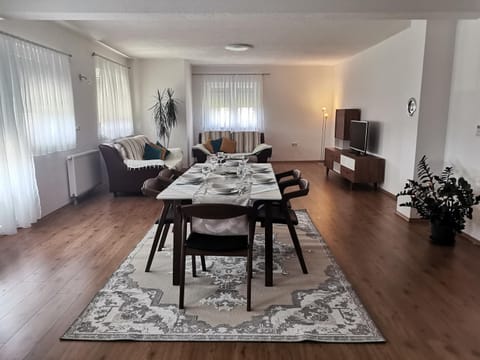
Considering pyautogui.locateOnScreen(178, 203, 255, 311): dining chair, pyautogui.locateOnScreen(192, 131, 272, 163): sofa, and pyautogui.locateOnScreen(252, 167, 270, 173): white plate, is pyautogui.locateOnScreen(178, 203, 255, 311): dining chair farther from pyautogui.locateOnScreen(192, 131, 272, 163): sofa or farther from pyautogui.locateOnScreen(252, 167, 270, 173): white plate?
pyautogui.locateOnScreen(192, 131, 272, 163): sofa

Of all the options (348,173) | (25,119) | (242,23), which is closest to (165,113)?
(242,23)

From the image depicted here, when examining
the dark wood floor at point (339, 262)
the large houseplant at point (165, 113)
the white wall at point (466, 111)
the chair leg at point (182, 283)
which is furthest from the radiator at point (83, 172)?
the white wall at point (466, 111)

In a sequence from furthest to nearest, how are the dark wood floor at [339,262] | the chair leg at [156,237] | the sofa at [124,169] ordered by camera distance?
the sofa at [124,169] → the chair leg at [156,237] → the dark wood floor at [339,262]

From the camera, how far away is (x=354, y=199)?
5.55 m

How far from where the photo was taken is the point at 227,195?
261 cm

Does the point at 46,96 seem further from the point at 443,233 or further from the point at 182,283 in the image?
the point at 443,233

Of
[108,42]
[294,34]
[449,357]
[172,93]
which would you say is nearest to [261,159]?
[172,93]

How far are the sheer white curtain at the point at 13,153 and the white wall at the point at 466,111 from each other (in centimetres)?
480

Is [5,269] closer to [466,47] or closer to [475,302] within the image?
[475,302]

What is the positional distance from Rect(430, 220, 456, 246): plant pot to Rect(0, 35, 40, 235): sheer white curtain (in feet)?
14.5

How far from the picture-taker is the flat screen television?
6.19 meters

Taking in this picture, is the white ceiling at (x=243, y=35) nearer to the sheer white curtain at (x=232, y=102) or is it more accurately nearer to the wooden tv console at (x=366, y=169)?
the sheer white curtain at (x=232, y=102)

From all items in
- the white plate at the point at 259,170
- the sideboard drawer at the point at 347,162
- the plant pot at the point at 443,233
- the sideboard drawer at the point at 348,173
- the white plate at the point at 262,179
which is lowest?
the plant pot at the point at 443,233

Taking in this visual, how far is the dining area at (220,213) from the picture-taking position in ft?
7.77
